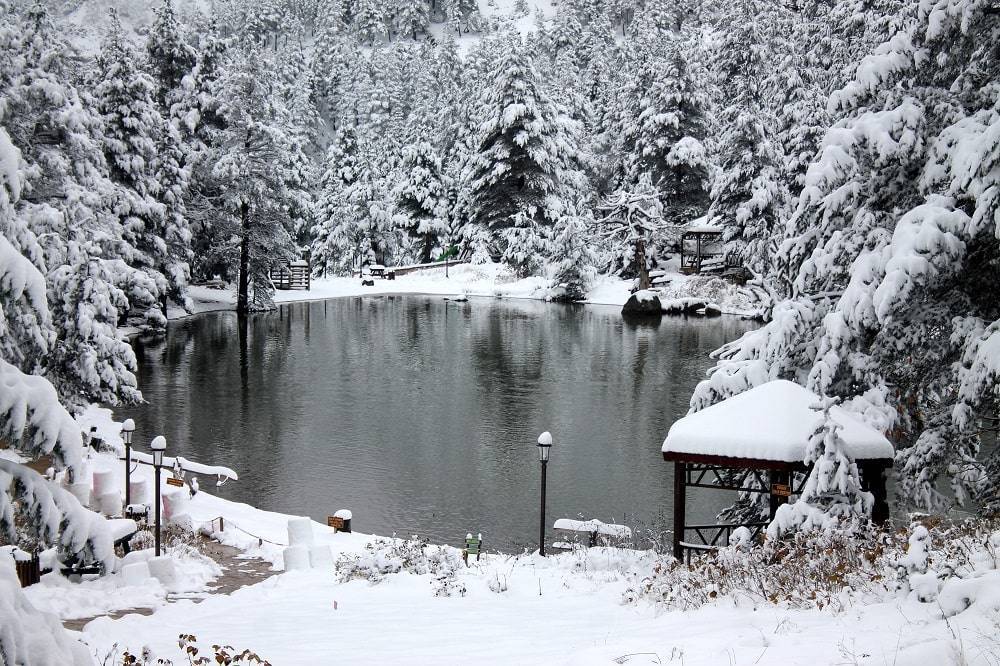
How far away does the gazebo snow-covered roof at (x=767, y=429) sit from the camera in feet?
32.1

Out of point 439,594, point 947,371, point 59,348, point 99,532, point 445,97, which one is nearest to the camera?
point 99,532

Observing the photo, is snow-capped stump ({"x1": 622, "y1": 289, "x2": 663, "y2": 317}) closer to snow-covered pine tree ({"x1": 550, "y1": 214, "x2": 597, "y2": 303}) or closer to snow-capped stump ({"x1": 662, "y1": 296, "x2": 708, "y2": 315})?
snow-capped stump ({"x1": 662, "y1": 296, "x2": 708, "y2": 315})

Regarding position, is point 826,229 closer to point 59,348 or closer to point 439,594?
point 439,594

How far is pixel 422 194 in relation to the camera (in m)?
68.8

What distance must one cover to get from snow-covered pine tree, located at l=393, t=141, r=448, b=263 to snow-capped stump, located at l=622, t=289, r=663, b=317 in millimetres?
25600

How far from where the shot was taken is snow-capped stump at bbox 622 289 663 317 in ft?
157

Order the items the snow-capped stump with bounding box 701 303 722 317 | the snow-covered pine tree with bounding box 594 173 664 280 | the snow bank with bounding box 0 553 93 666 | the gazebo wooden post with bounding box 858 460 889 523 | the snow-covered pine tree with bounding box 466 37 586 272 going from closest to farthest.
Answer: the snow bank with bounding box 0 553 93 666 → the gazebo wooden post with bounding box 858 460 889 523 → the snow-capped stump with bounding box 701 303 722 317 → the snow-covered pine tree with bounding box 594 173 664 280 → the snow-covered pine tree with bounding box 466 37 586 272

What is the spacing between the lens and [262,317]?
4669 centimetres

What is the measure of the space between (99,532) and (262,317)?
1689 inches

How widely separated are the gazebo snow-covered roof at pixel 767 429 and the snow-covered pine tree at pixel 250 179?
3866 cm

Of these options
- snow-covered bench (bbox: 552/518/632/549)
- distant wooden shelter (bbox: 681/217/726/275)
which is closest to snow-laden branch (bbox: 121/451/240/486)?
snow-covered bench (bbox: 552/518/632/549)

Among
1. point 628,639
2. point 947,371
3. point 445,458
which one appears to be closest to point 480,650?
point 628,639

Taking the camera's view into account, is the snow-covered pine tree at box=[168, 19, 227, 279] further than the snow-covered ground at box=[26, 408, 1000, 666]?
Yes

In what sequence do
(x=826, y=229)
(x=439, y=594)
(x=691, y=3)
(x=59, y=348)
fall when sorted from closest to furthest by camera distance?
(x=439, y=594) < (x=826, y=229) < (x=59, y=348) < (x=691, y=3)
